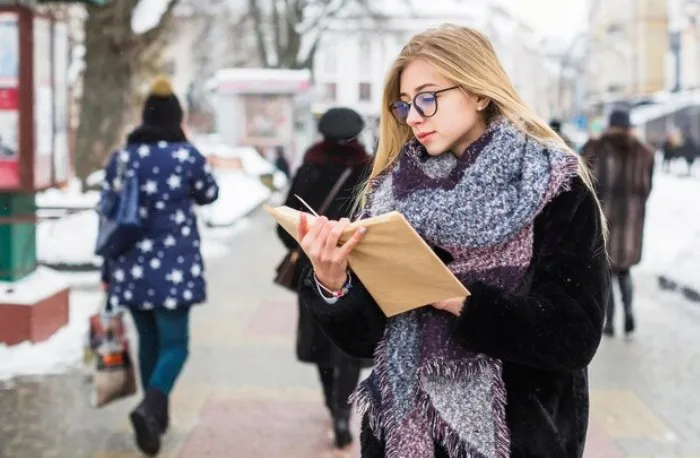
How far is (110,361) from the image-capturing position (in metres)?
5.23

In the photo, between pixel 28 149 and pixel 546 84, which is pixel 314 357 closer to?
pixel 28 149

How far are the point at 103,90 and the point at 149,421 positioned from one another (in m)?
12.8

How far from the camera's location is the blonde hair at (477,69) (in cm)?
217

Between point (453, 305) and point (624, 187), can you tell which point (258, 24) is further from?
point (453, 305)

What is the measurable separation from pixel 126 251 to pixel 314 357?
1.08m

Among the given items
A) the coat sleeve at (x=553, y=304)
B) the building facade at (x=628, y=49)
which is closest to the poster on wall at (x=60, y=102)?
the coat sleeve at (x=553, y=304)

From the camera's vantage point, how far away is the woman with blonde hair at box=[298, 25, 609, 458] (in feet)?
6.76

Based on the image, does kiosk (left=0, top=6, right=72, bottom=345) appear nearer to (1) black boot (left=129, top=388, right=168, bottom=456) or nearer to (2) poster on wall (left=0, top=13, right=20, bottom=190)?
(2) poster on wall (left=0, top=13, right=20, bottom=190)

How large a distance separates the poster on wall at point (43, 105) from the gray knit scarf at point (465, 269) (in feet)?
19.9

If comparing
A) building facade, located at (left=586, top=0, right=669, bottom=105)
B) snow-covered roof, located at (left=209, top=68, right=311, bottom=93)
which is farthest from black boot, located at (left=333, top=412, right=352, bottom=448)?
building facade, located at (left=586, top=0, right=669, bottom=105)

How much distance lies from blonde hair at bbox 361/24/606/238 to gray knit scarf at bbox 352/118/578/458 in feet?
0.12

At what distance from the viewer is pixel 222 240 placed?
15672mm

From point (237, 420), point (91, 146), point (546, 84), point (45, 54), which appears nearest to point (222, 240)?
point (91, 146)

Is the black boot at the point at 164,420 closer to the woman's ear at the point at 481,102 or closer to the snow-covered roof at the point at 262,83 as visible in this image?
the woman's ear at the point at 481,102
